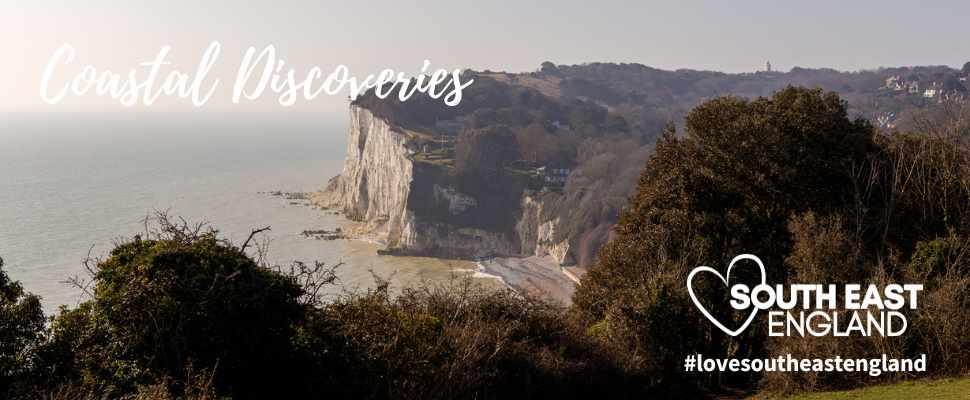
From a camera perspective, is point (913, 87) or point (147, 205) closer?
point (147, 205)

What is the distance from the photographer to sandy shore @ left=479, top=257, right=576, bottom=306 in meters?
41.2

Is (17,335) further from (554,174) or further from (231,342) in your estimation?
(554,174)

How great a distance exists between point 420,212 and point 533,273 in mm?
14074

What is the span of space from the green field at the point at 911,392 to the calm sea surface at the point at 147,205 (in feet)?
20.0

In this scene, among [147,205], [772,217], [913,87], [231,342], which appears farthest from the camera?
[913,87]

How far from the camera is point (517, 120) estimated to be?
3369 inches

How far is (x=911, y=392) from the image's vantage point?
827 centimetres

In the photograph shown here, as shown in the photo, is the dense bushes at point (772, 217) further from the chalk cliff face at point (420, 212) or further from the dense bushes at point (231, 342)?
the chalk cliff face at point (420, 212)

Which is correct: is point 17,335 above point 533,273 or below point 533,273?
above

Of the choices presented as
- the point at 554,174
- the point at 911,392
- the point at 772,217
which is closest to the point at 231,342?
the point at 911,392

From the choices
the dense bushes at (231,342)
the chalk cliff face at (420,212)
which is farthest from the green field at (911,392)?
the chalk cliff face at (420,212)

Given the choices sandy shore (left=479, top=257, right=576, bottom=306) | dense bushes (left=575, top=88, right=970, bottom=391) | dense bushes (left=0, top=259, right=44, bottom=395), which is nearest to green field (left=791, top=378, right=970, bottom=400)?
dense bushes (left=575, top=88, right=970, bottom=391)

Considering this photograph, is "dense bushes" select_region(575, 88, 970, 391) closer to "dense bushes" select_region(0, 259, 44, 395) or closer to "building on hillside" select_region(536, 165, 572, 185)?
"dense bushes" select_region(0, 259, 44, 395)

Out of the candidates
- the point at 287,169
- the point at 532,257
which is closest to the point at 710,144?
the point at 532,257
